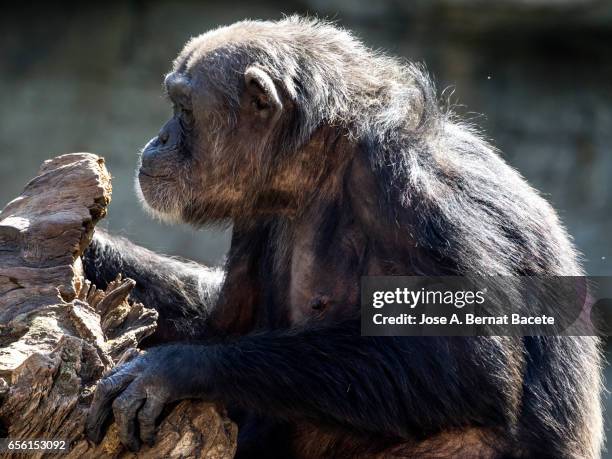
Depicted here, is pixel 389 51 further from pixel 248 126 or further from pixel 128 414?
pixel 128 414

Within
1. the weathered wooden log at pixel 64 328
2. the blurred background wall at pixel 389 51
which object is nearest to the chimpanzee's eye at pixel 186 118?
the weathered wooden log at pixel 64 328

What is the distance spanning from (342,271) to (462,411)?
922mm

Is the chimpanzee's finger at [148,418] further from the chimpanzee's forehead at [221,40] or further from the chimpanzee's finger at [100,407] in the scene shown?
the chimpanzee's forehead at [221,40]

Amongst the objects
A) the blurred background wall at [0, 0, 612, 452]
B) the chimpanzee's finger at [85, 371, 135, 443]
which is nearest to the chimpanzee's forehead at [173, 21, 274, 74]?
the chimpanzee's finger at [85, 371, 135, 443]

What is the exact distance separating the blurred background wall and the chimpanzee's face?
6.13 metres

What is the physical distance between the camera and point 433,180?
462 cm

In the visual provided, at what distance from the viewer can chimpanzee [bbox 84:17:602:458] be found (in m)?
4.34

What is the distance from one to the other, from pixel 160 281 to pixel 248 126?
1.29 metres

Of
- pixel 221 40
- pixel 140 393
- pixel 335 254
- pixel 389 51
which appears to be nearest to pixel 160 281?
pixel 335 254

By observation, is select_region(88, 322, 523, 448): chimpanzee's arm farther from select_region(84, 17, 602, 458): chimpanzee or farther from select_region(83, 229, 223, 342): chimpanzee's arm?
select_region(83, 229, 223, 342): chimpanzee's arm

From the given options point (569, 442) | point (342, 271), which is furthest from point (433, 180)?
point (569, 442)

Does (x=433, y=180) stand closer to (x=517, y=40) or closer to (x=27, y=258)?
(x=27, y=258)

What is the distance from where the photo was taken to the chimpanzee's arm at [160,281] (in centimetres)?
564

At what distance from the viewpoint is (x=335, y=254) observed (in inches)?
191
